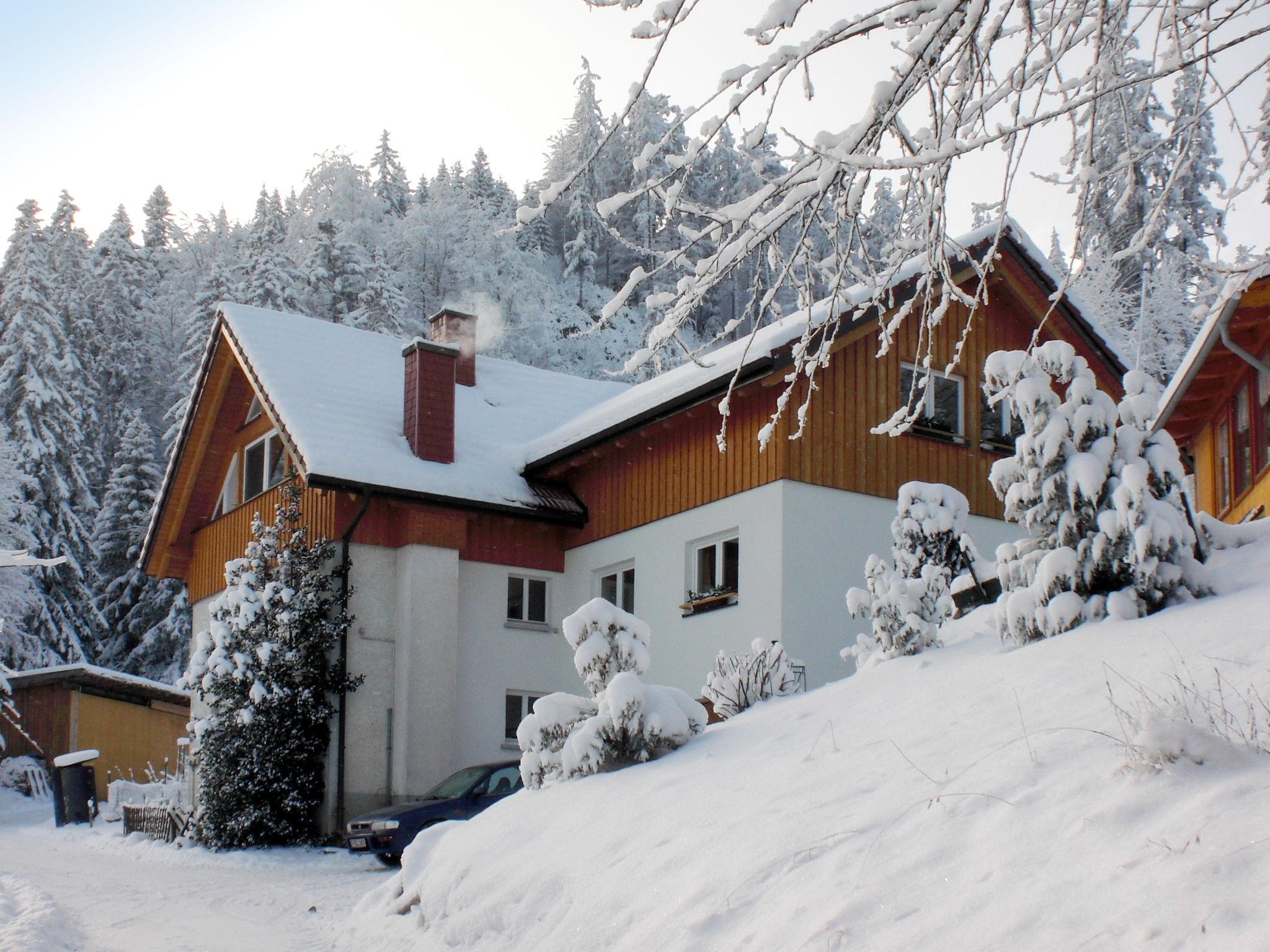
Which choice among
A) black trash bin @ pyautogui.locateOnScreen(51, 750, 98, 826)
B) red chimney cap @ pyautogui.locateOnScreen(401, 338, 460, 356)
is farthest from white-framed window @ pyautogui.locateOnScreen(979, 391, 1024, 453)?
black trash bin @ pyautogui.locateOnScreen(51, 750, 98, 826)

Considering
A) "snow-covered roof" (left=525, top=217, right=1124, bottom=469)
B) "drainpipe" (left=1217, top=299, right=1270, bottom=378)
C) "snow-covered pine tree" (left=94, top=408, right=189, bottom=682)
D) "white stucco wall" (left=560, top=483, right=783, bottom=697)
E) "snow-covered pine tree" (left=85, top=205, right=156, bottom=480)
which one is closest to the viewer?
"drainpipe" (left=1217, top=299, right=1270, bottom=378)

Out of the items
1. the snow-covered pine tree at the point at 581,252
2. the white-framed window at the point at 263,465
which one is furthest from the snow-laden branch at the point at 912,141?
the snow-covered pine tree at the point at 581,252

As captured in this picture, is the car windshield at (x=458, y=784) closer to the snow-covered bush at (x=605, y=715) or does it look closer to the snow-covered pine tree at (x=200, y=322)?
the snow-covered bush at (x=605, y=715)

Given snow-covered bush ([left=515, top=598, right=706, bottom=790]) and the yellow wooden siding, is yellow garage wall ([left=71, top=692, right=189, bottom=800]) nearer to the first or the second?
the yellow wooden siding

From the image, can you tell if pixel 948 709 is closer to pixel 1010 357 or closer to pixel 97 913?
pixel 1010 357

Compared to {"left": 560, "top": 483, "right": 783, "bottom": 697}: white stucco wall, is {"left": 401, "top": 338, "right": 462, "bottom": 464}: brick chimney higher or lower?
higher

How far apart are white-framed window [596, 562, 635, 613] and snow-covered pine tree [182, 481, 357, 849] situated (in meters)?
4.09

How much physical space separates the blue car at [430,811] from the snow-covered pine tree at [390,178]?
2269 inches

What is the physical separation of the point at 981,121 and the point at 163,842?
17473 millimetres

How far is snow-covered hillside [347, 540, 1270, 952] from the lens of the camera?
4684mm

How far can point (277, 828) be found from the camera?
17312 millimetres

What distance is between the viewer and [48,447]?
43312mm

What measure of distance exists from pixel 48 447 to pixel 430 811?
33.8 m

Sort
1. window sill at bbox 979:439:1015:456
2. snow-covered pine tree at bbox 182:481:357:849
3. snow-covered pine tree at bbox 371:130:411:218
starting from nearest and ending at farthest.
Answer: snow-covered pine tree at bbox 182:481:357:849 → window sill at bbox 979:439:1015:456 → snow-covered pine tree at bbox 371:130:411:218
